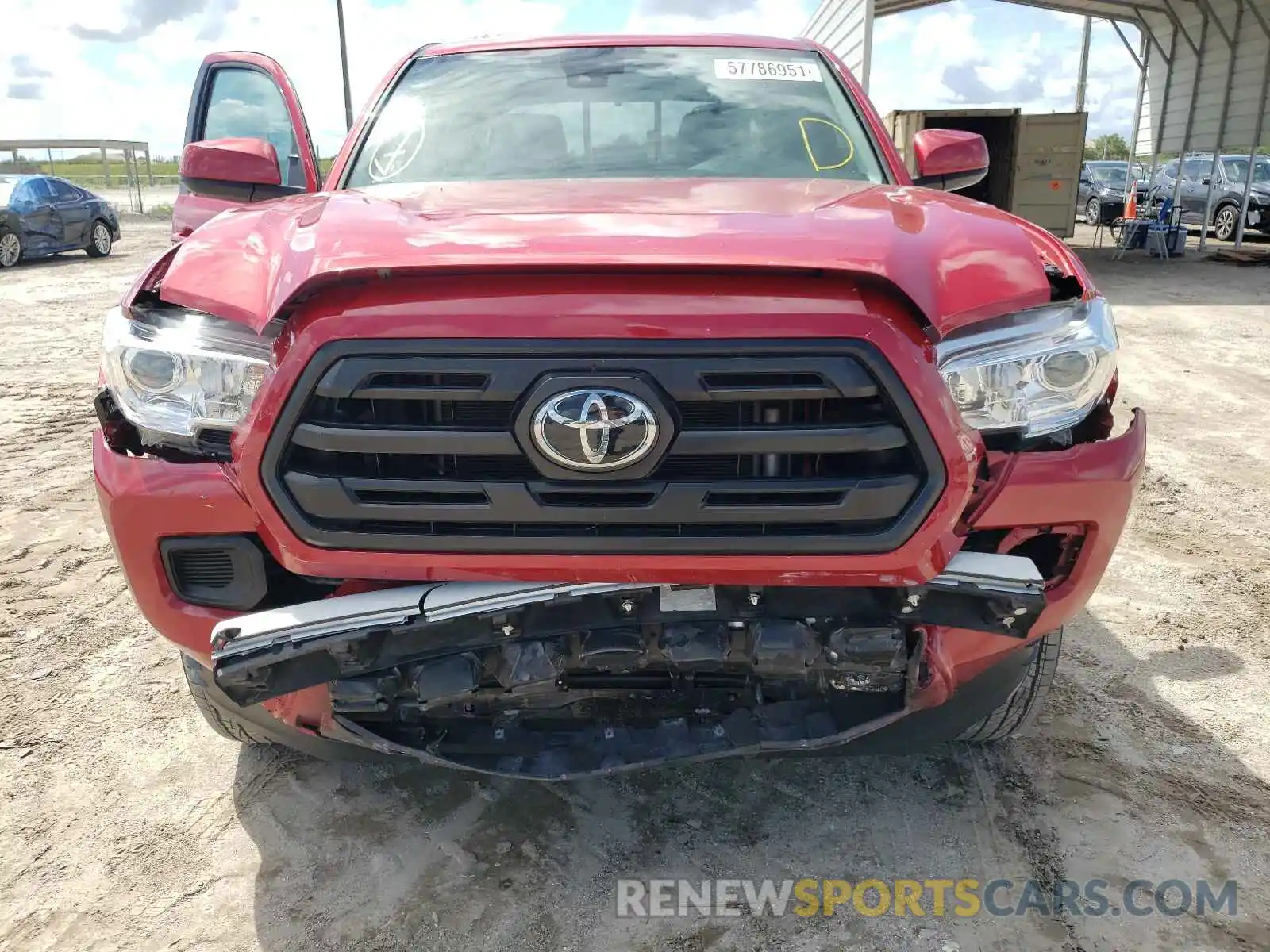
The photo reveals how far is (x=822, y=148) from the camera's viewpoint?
9.98 feet

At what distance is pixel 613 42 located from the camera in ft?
11.4

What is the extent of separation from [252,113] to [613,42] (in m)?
2.19

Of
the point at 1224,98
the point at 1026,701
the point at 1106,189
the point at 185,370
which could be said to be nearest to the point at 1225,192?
the point at 1224,98

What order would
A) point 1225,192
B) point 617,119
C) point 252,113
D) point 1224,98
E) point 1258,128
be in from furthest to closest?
point 1225,192 < point 1224,98 < point 1258,128 < point 252,113 < point 617,119

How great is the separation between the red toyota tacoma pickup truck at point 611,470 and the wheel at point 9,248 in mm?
15740

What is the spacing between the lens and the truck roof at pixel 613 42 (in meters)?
3.45

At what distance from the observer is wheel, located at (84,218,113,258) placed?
1650cm

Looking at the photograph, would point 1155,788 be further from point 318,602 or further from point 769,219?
point 318,602

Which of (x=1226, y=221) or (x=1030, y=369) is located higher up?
(x=1030, y=369)

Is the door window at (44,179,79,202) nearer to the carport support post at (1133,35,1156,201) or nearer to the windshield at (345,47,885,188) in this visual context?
the windshield at (345,47,885,188)

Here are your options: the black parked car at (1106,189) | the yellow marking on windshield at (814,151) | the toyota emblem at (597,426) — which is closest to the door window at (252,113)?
the yellow marking on windshield at (814,151)

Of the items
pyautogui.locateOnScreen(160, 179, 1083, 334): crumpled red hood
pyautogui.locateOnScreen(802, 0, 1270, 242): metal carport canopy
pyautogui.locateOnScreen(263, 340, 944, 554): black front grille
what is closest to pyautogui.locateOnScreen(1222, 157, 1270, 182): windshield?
pyautogui.locateOnScreen(802, 0, 1270, 242): metal carport canopy

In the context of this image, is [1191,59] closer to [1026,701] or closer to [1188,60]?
Answer: [1188,60]

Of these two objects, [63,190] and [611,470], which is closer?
[611,470]
